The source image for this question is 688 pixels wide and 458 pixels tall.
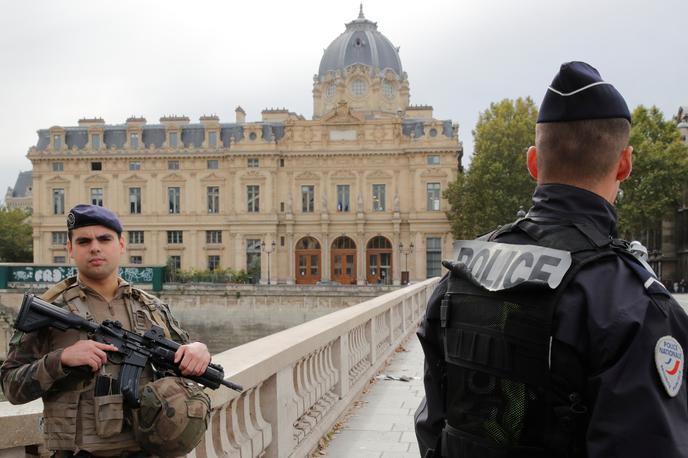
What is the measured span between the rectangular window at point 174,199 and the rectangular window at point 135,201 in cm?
268

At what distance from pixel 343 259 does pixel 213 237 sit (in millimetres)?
11296

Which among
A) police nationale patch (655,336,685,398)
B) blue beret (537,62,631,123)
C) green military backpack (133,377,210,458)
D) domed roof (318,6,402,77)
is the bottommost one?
green military backpack (133,377,210,458)

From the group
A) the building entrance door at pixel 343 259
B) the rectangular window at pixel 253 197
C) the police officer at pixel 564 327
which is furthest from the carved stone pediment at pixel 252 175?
the police officer at pixel 564 327

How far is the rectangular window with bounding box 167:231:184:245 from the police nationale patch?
203ft

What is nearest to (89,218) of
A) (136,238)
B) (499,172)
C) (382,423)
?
(382,423)

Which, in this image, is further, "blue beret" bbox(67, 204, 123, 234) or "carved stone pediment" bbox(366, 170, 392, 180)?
"carved stone pediment" bbox(366, 170, 392, 180)

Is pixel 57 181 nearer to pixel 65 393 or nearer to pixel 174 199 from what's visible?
pixel 174 199

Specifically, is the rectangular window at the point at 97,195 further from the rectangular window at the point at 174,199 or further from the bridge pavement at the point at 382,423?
the bridge pavement at the point at 382,423

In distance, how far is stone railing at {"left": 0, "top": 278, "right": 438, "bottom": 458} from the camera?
156 inches

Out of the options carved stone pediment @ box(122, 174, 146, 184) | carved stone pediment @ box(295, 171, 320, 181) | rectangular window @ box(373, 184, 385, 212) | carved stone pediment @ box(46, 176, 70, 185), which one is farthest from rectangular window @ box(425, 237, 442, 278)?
carved stone pediment @ box(46, 176, 70, 185)

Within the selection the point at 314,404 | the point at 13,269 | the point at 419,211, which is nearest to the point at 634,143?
the point at 419,211

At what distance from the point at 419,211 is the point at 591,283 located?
57.3m

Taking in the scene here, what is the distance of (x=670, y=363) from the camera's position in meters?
1.91

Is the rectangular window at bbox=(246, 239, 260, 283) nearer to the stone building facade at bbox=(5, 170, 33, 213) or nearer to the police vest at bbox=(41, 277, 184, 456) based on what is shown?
the police vest at bbox=(41, 277, 184, 456)
